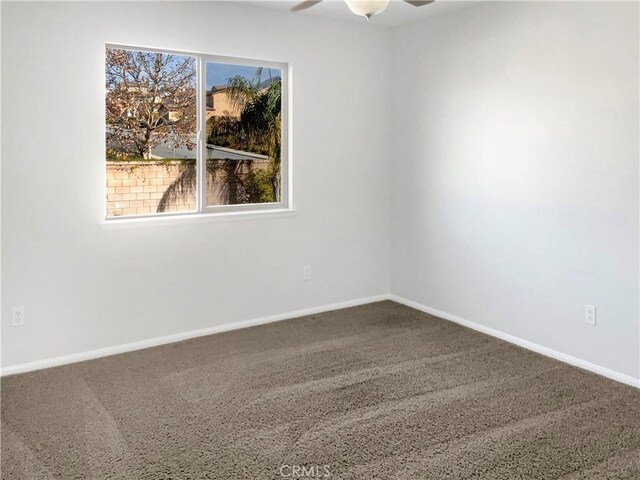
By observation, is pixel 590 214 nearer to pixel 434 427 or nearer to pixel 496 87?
pixel 496 87

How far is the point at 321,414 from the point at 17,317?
197 centimetres

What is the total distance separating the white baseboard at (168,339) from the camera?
3.62 metres

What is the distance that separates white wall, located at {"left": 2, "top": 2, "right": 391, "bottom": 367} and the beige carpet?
1.08 ft

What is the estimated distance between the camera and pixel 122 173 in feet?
13.1

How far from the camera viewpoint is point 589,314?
364 centimetres

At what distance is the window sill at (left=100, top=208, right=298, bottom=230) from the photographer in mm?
3883

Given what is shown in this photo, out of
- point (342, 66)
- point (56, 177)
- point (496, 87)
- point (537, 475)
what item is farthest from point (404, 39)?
point (537, 475)

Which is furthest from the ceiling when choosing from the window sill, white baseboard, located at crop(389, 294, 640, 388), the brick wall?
white baseboard, located at crop(389, 294, 640, 388)

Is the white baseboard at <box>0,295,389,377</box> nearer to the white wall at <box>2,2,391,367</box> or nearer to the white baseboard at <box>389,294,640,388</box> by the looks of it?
the white wall at <box>2,2,391,367</box>

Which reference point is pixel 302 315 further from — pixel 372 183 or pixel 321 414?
pixel 321 414

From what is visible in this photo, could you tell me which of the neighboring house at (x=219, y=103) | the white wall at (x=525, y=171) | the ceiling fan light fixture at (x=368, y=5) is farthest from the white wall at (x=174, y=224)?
the ceiling fan light fixture at (x=368, y=5)

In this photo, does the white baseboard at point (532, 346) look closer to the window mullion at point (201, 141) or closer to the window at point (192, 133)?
the window at point (192, 133)

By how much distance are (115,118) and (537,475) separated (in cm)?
327

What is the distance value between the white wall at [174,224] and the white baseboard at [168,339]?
0.14 feet
